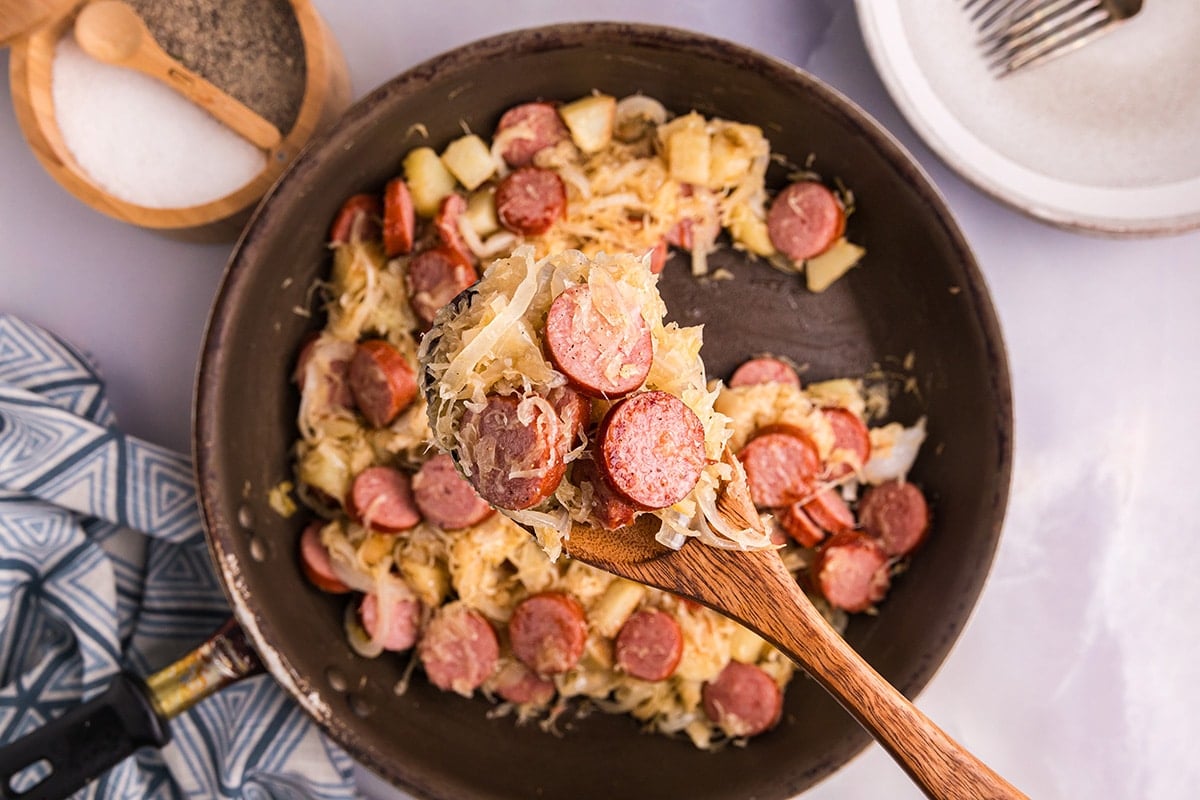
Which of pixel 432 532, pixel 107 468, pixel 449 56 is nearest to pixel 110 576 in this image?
pixel 107 468

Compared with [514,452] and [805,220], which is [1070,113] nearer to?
[805,220]

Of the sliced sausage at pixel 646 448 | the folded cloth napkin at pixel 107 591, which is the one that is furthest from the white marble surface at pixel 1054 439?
the sliced sausage at pixel 646 448

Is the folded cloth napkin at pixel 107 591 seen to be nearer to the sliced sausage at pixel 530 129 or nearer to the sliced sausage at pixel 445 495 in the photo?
the sliced sausage at pixel 445 495

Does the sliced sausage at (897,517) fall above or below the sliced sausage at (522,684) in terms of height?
above

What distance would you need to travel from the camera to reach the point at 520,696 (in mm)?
3020

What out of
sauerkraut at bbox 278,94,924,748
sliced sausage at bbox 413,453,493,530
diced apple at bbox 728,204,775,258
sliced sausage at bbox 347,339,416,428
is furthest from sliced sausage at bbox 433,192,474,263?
diced apple at bbox 728,204,775,258

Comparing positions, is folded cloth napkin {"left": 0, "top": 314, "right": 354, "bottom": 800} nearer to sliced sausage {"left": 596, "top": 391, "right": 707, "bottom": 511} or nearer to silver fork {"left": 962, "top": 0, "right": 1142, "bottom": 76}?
sliced sausage {"left": 596, "top": 391, "right": 707, "bottom": 511}

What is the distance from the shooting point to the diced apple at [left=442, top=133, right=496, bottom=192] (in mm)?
2945

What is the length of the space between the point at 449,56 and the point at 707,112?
0.85m

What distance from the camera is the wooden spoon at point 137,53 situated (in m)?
2.69

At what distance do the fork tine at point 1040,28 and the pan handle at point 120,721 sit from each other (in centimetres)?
292

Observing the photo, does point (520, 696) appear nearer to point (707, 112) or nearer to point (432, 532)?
point (432, 532)

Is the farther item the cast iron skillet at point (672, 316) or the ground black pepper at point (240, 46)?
the ground black pepper at point (240, 46)

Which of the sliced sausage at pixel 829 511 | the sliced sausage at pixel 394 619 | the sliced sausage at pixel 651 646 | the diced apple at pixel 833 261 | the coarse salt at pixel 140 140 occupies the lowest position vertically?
the sliced sausage at pixel 651 646
